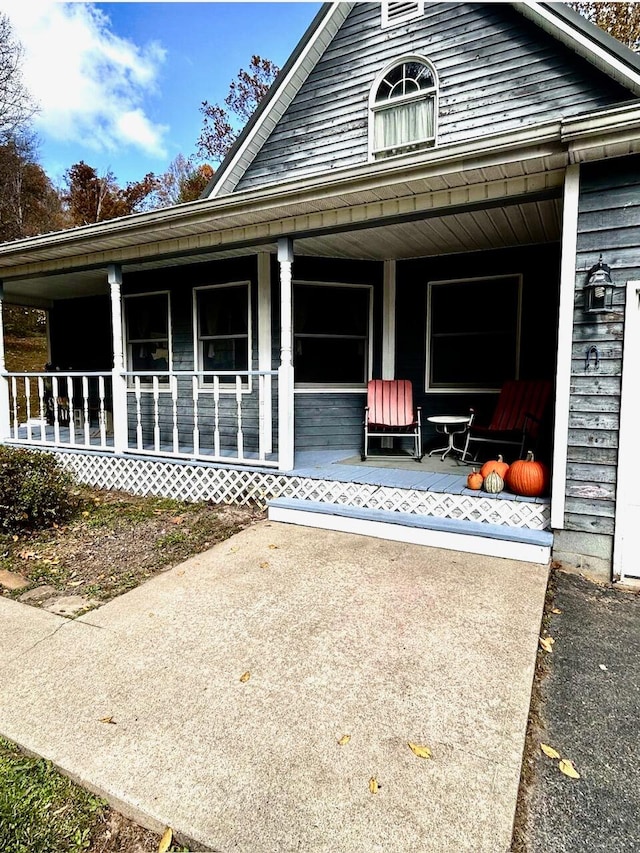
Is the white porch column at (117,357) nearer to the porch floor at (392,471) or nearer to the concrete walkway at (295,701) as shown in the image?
the porch floor at (392,471)

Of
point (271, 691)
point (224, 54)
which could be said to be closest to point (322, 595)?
point (271, 691)

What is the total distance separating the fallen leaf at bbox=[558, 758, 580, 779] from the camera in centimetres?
174

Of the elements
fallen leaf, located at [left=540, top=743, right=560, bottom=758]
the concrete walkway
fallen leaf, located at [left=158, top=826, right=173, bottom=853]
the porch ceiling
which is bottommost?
fallen leaf, located at [left=540, top=743, right=560, bottom=758]

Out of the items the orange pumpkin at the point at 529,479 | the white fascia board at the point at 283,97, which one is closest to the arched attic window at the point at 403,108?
the white fascia board at the point at 283,97

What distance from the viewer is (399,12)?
244 inches

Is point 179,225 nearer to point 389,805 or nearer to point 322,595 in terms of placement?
point 322,595

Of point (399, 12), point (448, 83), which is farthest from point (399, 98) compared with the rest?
point (399, 12)

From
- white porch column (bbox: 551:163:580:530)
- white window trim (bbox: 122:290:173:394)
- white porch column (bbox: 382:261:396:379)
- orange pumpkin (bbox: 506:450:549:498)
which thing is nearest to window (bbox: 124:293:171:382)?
white window trim (bbox: 122:290:173:394)

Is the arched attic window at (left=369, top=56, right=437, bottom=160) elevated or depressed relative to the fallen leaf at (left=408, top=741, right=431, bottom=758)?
elevated

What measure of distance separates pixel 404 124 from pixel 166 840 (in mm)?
7003

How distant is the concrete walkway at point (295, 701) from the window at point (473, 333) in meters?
2.68

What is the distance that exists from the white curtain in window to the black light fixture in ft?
12.4

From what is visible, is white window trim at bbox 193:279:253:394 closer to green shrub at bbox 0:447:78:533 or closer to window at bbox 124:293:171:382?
window at bbox 124:293:171:382

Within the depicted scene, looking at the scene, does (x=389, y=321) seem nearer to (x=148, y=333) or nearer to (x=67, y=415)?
(x=148, y=333)
